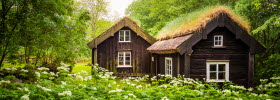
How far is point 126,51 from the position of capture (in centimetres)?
1677

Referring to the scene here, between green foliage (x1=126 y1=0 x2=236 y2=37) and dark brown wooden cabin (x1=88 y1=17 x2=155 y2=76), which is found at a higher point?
green foliage (x1=126 y1=0 x2=236 y2=37)

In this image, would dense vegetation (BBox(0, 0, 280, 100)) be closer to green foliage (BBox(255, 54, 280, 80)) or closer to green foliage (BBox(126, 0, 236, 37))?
green foliage (BBox(255, 54, 280, 80))

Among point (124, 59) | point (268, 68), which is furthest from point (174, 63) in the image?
point (268, 68)

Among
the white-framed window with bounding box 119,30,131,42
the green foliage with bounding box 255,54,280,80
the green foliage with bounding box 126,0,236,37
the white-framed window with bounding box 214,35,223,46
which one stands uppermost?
the green foliage with bounding box 126,0,236,37

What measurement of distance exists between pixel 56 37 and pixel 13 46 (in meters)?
2.65

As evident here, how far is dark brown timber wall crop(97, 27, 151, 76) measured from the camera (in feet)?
53.7

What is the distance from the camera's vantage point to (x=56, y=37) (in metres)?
9.27

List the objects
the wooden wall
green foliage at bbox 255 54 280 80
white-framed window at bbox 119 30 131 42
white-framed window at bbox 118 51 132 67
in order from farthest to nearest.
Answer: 1. white-framed window at bbox 118 51 132 67
2. white-framed window at bbox 119 30 131 42
3. green foliage at bbox 255 54 280 80
4. the wooden wall

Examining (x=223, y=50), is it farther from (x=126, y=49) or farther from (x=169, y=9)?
(x=169, y=9)

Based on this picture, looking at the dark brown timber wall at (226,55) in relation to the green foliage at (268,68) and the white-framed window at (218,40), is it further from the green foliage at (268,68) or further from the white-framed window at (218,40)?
the green foliage at (268,68)

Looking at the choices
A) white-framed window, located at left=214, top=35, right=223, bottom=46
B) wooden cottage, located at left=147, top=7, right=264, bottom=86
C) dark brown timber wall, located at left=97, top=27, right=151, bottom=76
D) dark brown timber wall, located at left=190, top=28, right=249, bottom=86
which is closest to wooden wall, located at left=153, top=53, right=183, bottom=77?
wooden cottage, located at left=147, top=7, right=264, bottom=86

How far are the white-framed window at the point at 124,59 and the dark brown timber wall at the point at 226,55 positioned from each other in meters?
7.29

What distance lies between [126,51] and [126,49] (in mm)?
207

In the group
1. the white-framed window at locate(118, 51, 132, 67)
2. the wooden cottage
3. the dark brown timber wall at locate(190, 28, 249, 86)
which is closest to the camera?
the wooden cottage
